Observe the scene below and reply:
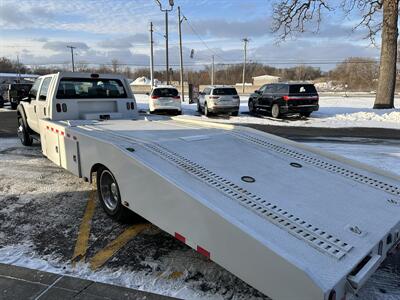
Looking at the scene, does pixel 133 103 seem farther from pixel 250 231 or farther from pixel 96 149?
pixel 250 231

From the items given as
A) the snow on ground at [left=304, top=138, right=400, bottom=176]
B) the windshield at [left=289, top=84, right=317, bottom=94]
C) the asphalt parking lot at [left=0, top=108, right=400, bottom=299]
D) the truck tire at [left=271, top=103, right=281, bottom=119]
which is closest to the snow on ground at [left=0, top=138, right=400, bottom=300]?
the asphalt parking lot at [left=0, top=108, right=400, bottom=299]

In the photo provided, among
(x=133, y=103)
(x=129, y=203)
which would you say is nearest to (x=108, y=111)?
(x=133, y=103)

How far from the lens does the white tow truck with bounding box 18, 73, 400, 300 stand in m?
2.27

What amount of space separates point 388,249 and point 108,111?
5.68m

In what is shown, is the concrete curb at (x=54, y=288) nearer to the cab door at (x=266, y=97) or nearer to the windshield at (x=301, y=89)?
the windshield at (x=301, y=89)

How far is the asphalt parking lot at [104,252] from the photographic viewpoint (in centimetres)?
317

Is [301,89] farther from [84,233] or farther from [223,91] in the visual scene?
[84,233]

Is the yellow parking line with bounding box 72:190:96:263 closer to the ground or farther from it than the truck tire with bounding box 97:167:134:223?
closer to the ground

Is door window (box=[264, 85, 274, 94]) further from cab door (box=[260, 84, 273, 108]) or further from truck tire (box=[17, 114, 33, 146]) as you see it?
truck tire (box=[17, 114, 33, 146])

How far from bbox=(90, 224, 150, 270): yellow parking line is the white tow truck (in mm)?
235

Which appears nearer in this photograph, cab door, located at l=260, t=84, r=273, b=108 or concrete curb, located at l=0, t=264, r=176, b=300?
concrete curb, located at l=0, t=264, r=176, b=300

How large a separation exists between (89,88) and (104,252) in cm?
409

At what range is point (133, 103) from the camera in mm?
7469

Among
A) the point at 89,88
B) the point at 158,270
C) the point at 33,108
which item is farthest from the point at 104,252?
the point at 33,108
